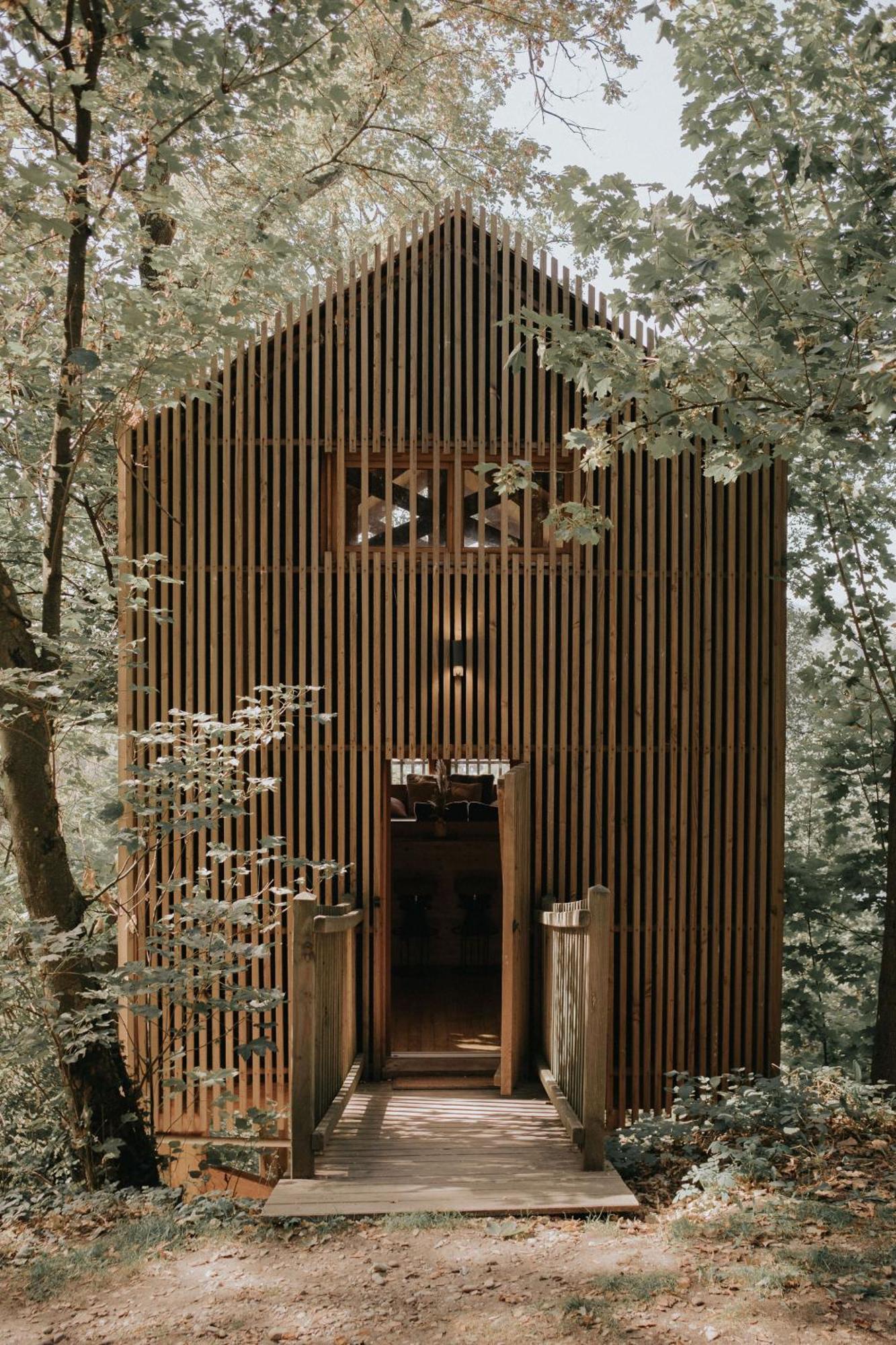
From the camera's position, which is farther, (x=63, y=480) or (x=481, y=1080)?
(x=481, y=1080)

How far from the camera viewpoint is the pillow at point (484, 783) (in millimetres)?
10789

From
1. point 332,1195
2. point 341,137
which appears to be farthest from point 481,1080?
point 341,137

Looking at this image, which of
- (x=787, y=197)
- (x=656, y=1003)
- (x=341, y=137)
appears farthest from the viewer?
(x=341, y=137)

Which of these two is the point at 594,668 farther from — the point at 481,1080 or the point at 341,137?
the point at 341,137

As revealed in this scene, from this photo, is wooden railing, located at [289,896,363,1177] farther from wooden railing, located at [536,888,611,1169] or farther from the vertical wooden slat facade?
wooden railing, located at [536,888,611,1169]

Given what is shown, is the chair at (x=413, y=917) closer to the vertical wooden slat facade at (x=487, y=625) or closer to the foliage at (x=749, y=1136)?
the vertical wooden slat facade at (x=487, y=625)

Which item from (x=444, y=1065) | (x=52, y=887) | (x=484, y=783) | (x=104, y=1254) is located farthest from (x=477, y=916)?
(x=104, y=1254)

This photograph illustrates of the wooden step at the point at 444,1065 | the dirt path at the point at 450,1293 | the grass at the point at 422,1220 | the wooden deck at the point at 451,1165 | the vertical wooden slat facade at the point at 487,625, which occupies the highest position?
the vertical wooden slat facade at the point at 487,625

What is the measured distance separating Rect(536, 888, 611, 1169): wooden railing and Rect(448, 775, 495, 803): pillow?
465 cm

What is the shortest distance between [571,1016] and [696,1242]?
1751mm

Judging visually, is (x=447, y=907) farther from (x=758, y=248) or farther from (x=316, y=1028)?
(x=758, y=248)

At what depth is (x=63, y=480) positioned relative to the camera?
206 inches

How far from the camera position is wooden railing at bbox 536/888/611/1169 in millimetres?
4789

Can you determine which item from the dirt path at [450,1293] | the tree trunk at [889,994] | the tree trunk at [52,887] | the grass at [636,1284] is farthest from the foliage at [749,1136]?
the tree trunk at [52,887]
